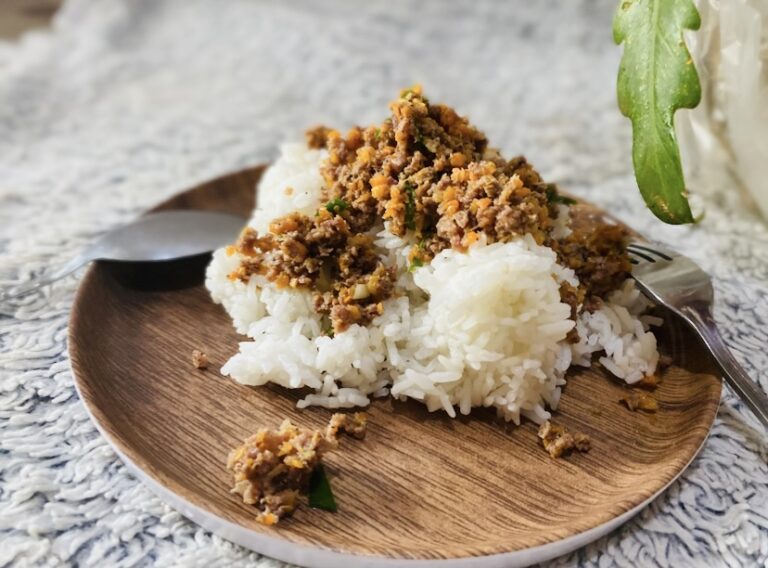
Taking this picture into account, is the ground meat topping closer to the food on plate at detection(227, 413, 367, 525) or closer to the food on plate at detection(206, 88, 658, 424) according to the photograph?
the food on plate at detection(206, 88, 658, 424)

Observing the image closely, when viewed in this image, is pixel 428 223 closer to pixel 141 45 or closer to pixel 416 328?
pixel 416 328

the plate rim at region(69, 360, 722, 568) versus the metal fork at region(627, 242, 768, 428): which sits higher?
the metal fork at region(627, 242, 768, 428)

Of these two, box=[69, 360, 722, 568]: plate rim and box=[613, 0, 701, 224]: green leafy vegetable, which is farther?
box=[613, 0, 701, 224]: green leafy vegetable

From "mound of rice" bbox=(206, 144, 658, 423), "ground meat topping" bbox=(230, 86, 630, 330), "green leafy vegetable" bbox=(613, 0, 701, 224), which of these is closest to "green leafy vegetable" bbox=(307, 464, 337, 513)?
"mound of rice" bbox=(206, 144, 658, 423)

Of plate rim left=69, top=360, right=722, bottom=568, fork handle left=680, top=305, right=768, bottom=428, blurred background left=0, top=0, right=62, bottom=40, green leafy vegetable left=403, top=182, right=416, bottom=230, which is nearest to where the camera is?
plate rim left=69, top=360, right=722, bottom=568

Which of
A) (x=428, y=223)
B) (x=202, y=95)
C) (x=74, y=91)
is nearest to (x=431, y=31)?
(x=202, y=95)

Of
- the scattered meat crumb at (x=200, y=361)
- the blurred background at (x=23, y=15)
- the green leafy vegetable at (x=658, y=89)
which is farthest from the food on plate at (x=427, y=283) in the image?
the blurred background at (x=23, y=15)

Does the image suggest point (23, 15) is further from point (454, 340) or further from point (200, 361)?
point (454, 340)

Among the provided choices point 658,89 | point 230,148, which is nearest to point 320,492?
point 658,89
